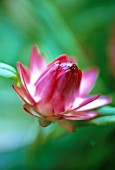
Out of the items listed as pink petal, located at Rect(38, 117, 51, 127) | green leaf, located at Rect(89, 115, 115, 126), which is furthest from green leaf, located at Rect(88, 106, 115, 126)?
pink petal, located at Rect(38, 117, 51, 127)

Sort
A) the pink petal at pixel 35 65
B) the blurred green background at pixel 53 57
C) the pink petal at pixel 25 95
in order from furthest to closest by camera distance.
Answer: the blurred green background at pixel 53 57, the pink petal at pixel 35 65, the pink petal at pixel 25 95

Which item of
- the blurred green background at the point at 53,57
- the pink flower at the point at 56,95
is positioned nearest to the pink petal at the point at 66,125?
the pink flower at the point at 56,95

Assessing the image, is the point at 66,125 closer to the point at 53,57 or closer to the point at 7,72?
the point at 7,72

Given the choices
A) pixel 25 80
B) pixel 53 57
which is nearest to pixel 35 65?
pixel 25 80

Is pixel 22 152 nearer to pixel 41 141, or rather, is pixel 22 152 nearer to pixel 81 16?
pixel 41 141

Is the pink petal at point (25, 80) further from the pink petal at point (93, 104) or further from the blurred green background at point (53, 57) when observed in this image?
the blurred green background at point (53, 57)

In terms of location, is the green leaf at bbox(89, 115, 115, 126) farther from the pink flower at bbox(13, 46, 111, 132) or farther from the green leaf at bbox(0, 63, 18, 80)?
the green leaf at bbox(0, 63, 18, 80)
